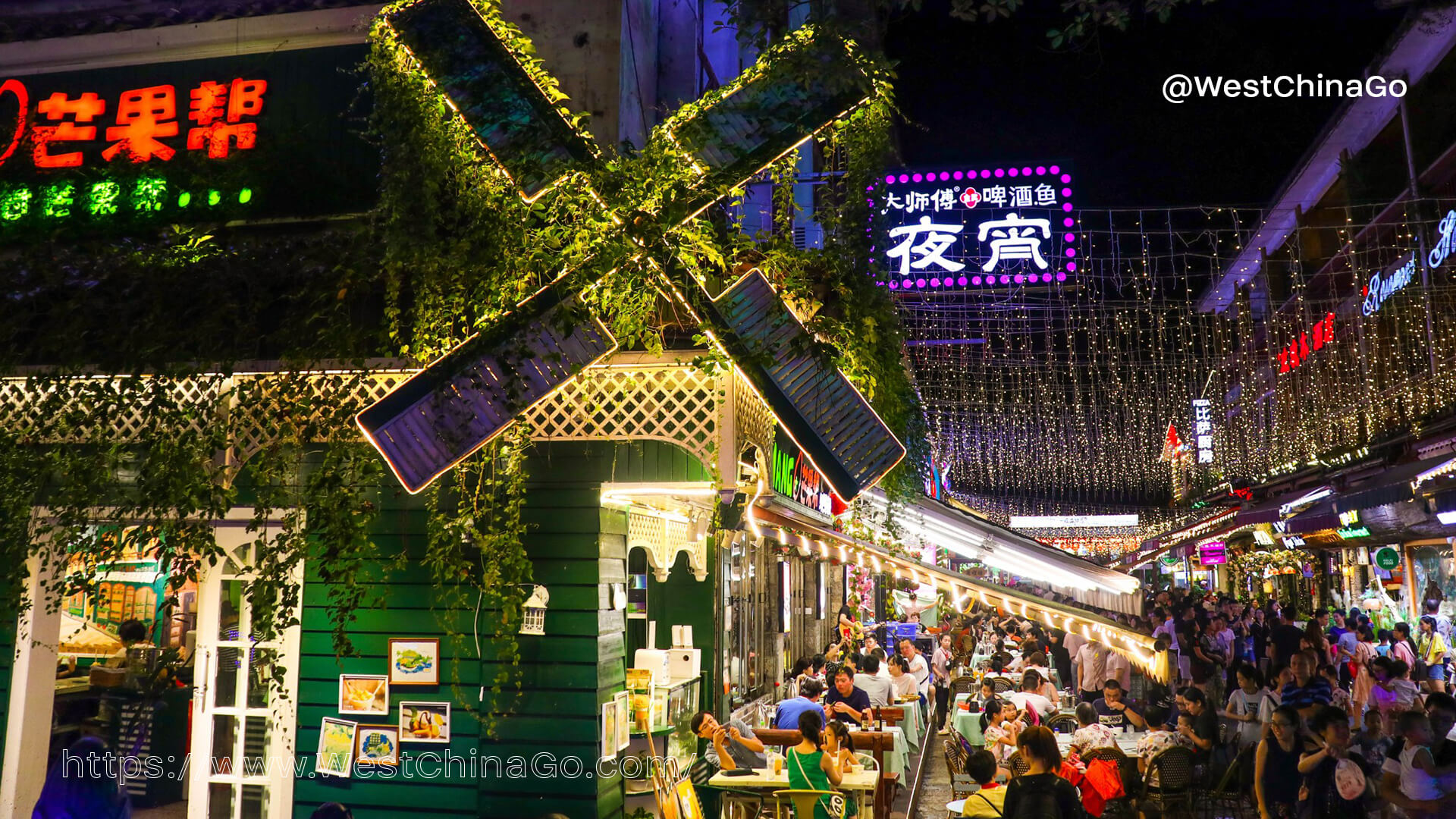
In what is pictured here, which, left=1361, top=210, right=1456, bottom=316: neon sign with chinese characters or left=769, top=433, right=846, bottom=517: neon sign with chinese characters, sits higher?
left=1361, top=210, right=1456, bottom=316: neon sign with chinese characters

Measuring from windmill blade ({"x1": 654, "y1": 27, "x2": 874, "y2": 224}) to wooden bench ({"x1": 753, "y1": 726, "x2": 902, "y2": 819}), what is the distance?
6.85 meters

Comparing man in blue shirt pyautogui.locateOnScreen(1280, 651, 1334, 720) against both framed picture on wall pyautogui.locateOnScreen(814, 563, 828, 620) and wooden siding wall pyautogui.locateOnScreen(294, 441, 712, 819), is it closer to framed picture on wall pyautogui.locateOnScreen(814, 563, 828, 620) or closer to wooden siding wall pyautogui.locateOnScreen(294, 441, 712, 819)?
wooden siding wall pyautogui.locateOnScreen(294, 441, 712, 819)

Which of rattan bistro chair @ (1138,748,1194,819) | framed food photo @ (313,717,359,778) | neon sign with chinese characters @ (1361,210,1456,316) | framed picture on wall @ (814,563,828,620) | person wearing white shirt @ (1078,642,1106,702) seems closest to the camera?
framed food photo @ (313,717,359,778)

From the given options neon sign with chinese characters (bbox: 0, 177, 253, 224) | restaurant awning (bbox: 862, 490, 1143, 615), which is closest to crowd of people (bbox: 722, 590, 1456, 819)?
restaurant awning (bbox: 862, 490, 1143, 615)

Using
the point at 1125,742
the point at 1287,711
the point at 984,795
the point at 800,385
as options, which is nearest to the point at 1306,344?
the point at 1125,742

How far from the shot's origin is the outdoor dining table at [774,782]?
907 centimetres

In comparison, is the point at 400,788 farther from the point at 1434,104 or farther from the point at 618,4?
the point at 1434,104

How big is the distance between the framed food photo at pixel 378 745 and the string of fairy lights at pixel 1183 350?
27.5 ft

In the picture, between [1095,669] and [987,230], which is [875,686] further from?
[987,230]

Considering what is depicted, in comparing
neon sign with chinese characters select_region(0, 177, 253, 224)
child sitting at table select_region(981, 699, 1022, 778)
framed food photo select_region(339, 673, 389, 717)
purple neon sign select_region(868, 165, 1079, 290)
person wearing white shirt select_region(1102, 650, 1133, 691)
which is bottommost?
child sitting at table select_region(981, 699, 1022, 778)

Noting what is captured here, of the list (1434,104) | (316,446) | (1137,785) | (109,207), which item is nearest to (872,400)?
(316,446)

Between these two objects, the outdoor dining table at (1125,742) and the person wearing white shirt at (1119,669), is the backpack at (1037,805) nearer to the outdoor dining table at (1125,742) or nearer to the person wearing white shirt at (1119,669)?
the outdoor dining table at (1125,742)

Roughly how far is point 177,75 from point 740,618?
1104 centimetres

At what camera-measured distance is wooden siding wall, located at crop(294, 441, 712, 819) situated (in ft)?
27.9
